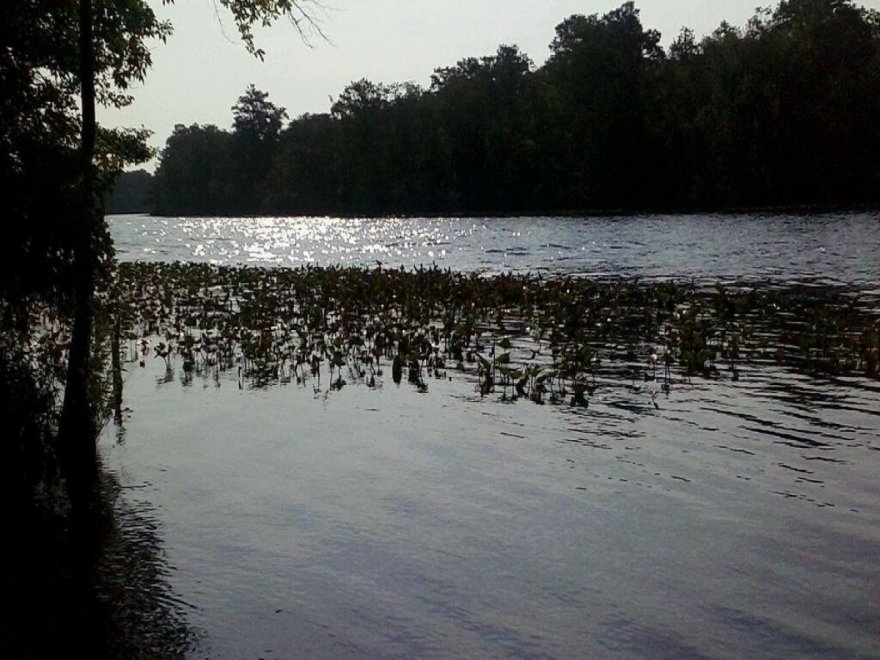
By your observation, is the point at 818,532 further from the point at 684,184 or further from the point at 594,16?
the point at 594,16

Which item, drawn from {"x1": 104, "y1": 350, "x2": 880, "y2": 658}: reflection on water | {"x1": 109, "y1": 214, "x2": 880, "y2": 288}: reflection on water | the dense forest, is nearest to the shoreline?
the dense forest

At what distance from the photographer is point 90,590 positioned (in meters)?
8.77

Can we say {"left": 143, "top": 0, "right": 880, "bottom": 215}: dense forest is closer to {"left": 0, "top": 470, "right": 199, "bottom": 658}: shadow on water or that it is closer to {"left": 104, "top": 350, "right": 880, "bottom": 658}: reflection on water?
{"left": 104, "top": 350, "right": 880, "bottom": 658}: reflection on water

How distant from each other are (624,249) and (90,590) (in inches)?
2098

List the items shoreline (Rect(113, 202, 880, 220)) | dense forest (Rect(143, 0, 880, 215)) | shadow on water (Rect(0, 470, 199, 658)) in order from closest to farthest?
shadow on water (Rect(0, 470, 199, 658)), shoreline (Rect(113, 202, 880, 220)), dense forest (Rect(143, 0, 880, 215))

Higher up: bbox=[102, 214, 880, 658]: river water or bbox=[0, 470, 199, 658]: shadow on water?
bbox=[102, 214, 880, 658]: river water

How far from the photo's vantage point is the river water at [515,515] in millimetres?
8055

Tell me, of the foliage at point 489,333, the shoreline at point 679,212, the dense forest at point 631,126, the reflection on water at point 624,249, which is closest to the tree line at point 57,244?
the foliage at point 489,333

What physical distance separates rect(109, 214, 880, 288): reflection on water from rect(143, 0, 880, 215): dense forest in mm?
16818

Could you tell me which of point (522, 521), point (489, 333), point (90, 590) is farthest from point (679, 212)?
point (90, 590)

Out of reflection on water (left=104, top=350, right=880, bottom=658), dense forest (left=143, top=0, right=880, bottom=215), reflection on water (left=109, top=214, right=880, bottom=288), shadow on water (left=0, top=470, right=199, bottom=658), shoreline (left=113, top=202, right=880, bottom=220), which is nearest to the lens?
shadow on water (left=0, top=470, right=199, bottom=658)

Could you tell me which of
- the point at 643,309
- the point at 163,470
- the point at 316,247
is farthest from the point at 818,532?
the point at 316,247

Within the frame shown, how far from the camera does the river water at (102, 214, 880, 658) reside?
26.4 feet

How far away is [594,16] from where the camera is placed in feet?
425
